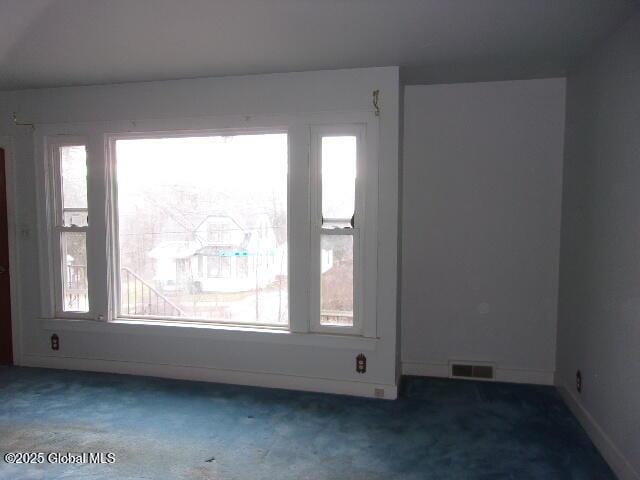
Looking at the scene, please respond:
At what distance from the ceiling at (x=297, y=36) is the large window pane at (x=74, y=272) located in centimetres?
147

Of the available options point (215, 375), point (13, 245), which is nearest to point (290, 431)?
point (215, 375)

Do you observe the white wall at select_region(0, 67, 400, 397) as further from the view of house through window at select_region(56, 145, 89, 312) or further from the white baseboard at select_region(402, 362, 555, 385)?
the white baseboard at select_region(402, 362, 555, 385)

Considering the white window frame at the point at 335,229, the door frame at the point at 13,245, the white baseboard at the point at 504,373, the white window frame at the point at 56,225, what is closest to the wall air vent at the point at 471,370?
the white baseboard at the point at 504,373

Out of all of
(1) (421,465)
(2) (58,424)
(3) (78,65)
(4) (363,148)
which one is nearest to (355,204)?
(4) (363,148)

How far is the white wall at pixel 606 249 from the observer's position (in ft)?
7.42

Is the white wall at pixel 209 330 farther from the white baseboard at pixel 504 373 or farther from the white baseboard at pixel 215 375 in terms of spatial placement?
the white baseboard at pixel 504 373

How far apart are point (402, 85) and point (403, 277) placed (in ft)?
5.54

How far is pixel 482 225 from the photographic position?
3668 mm

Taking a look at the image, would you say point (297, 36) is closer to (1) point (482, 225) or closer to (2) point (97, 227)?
(1) point (482, 225)

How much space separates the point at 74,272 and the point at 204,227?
140 cm

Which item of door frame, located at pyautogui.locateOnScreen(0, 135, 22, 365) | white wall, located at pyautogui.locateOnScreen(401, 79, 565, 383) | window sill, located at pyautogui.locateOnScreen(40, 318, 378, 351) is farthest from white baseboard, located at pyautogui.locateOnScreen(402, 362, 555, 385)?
door frame, located at pyautogui.locateOnScreen(0, 135, 22, 365)

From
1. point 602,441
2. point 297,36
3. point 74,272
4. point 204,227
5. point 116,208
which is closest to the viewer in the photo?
point 602,441

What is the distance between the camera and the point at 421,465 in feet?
8.09

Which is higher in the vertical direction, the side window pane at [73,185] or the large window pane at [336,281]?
the side window pane at [73,185]
